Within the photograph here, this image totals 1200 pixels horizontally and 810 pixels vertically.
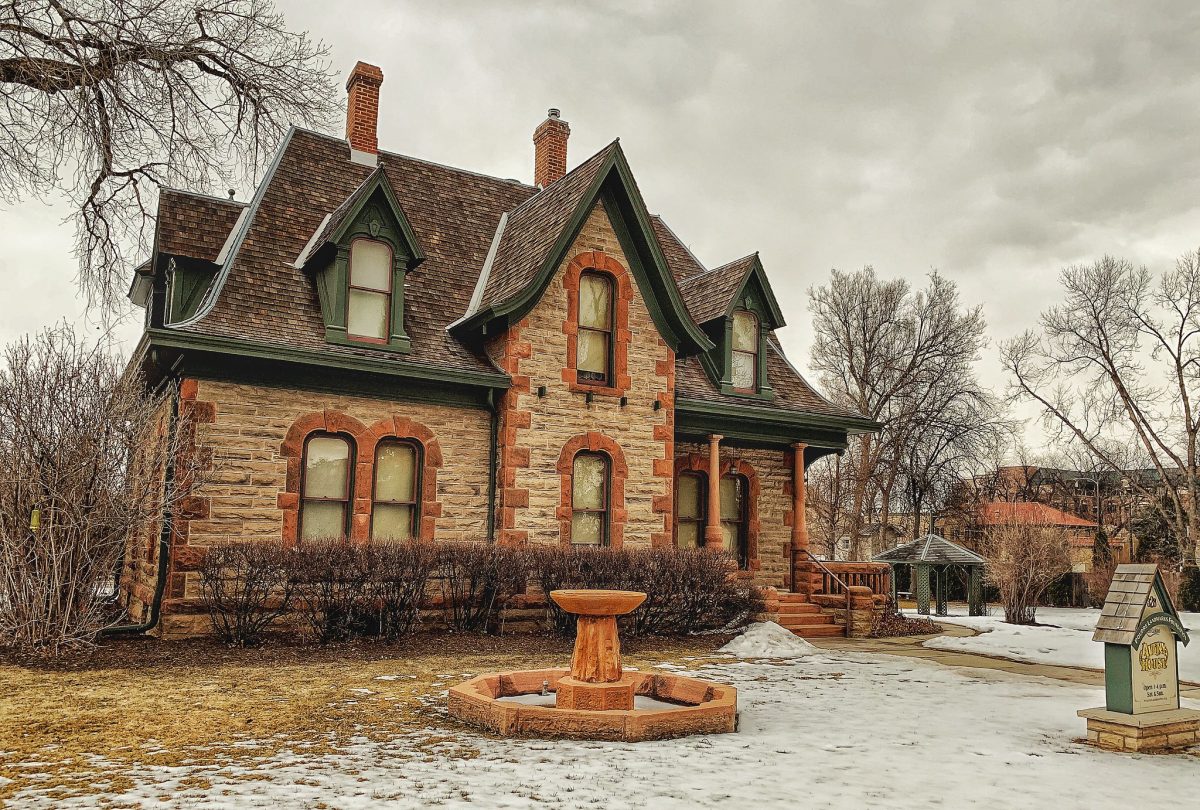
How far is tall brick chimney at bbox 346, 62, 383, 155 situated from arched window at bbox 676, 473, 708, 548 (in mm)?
9310

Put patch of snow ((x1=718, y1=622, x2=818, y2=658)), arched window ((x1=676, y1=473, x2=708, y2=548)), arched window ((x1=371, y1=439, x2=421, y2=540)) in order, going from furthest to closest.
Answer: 1. arched window ((x1=676, y1=473, x2=708, y2=548))
2. arched window ((x1=371, y1=439, x2=421, y2=540))
3. patch of snow ((x1=718, y1=622, x2=818, y2=658))

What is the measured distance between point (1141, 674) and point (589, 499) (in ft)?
32.4

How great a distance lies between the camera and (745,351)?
1911 centimetres

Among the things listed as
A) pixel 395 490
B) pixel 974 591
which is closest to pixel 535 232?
pixel 395 490

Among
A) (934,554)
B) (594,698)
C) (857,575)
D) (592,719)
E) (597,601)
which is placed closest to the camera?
(592,719)

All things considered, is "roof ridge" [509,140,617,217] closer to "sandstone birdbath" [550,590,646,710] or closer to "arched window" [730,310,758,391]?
"arched window" [730,310,758,391]

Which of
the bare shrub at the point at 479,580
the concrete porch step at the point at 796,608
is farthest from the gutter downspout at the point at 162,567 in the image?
the concrete porch step at the point at 796,608

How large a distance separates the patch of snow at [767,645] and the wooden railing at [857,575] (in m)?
3.99

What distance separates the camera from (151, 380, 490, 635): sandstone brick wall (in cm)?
1270

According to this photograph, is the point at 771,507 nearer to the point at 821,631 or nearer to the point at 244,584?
the point at 821,631

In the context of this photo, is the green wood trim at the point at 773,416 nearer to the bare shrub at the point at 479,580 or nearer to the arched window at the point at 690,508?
the arched window at the point at 690,508

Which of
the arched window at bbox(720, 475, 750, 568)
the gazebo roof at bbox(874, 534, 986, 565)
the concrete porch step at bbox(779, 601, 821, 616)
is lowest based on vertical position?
the concrete porch step at bbox(779, 601, 821, 616)

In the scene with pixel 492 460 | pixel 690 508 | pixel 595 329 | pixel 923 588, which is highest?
pixel 595 329

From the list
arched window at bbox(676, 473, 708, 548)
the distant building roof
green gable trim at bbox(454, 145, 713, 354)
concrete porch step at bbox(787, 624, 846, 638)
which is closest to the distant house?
the distant building roof
